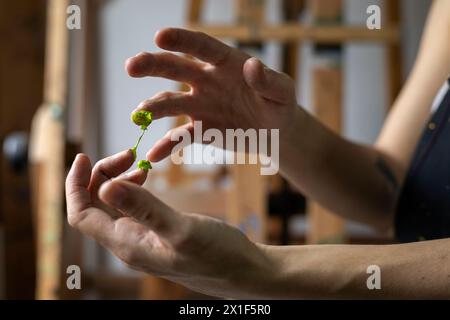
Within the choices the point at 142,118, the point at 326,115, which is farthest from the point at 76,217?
the point at 326,115

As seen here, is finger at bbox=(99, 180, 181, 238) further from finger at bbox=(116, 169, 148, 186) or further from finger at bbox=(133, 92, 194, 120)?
finger at bbox=(133, 92, 194, 120)

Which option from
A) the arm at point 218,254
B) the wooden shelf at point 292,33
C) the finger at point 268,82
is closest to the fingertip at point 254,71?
the finger at point 268,82

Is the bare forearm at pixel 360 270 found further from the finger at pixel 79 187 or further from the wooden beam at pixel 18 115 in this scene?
the wooden beam at pixel 18 115

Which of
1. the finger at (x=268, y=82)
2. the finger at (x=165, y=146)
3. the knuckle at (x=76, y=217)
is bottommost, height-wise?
the knuckle at (x=76, y=217)

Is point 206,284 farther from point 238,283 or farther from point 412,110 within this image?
point 412,110

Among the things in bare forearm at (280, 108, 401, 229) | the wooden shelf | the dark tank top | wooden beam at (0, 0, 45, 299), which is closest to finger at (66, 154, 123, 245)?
bare forearm at (280, 108, 401, 229)

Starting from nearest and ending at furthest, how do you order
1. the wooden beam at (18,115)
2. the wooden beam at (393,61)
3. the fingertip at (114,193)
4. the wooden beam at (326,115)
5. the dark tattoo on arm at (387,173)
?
the fingertip at (114,193)
the dark tattoo on arm at (387,173)
the wooden beam at (18,115)
the wooden beam at (326,115)
the wooden beam at (393,61)

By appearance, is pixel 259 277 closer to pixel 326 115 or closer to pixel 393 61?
pixel 326 115
